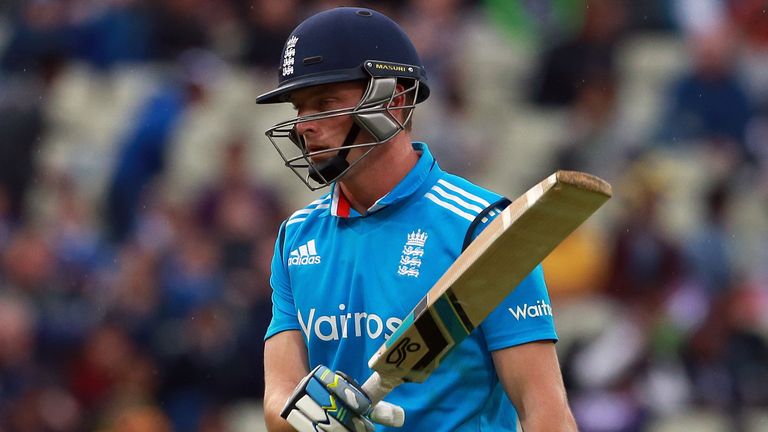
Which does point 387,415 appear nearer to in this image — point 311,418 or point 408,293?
point 311,418

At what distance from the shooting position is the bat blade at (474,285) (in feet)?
11.3

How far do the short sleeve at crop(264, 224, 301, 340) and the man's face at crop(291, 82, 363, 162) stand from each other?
1.23ft

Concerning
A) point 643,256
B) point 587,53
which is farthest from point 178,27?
point 643,256

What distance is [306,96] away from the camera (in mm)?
3848

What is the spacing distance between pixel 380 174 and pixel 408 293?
356 mm

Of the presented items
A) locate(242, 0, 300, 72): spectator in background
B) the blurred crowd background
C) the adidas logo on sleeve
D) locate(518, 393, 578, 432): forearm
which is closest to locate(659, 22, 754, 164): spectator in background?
the blurred crowd background

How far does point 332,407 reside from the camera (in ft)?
11.6

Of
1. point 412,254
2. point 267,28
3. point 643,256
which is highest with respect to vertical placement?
point 412,254

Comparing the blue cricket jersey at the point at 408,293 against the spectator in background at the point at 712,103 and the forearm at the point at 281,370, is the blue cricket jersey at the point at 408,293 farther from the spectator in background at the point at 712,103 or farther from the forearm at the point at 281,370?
the spectator in background at the point at 712,103

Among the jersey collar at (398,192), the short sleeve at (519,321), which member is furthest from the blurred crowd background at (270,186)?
the short sleeve at (519,321)

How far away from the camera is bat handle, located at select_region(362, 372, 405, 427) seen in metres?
3.60

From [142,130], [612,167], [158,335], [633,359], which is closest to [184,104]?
[142,130]

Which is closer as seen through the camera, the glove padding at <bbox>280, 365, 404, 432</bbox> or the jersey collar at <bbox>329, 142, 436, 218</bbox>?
the glove padding at <bbox>280, 365, 404, 432</bbox>

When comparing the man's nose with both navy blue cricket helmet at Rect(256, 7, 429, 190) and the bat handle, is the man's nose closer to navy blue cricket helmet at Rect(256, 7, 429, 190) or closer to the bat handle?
navy blue cricket helmet at Rect(256, 7, 429, 190)
